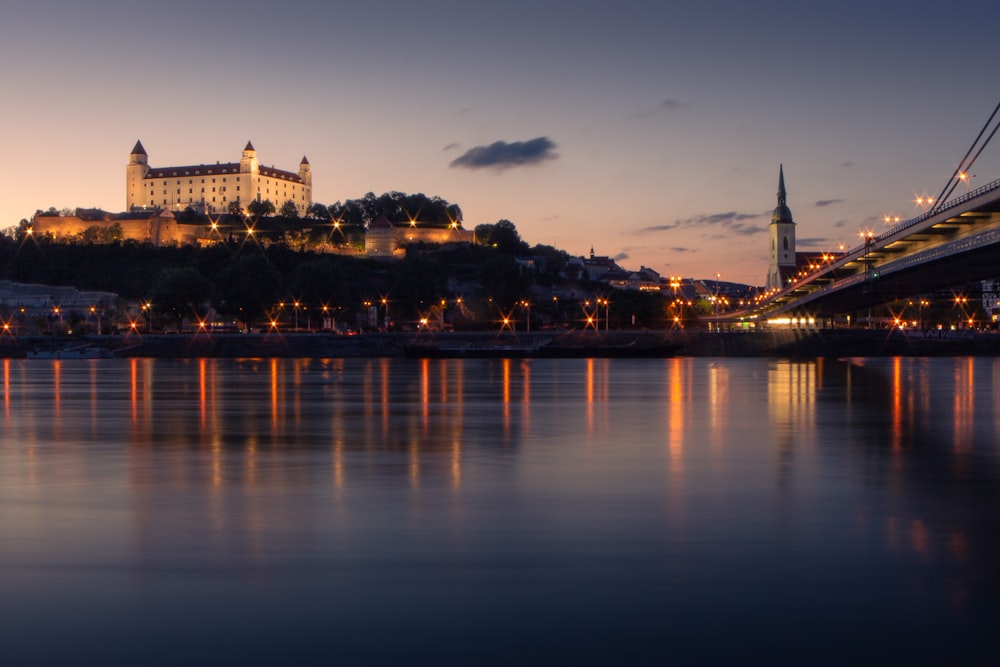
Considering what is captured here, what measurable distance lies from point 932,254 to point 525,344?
4911 cm

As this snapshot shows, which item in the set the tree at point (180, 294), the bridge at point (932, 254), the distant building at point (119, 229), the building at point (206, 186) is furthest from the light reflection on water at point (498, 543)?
the building at point (206, 186)

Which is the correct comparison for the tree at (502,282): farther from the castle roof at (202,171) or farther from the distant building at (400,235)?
the castle roof at (202,171)

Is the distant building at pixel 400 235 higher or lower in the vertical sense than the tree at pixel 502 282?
higher

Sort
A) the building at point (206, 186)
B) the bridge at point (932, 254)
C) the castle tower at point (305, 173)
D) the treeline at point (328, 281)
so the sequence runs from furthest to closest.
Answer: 1. the castle tower at point (305, 173)
2. the building at point (206, 186)
3. the treeline at point (328, 281)
4. the bridge at point (932, 254)

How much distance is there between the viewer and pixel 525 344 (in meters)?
84.2

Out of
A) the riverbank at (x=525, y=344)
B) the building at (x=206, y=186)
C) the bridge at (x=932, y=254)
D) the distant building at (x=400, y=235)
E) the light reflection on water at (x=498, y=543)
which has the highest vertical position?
the building at (x=206, y=186)

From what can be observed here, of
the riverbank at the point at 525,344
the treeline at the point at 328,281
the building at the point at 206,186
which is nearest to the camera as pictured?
the riverbank at the point at 525,344

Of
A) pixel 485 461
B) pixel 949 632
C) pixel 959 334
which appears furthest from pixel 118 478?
pixel 959 334

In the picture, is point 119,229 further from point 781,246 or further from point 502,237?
point 781,246

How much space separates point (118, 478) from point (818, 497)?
8402 mm

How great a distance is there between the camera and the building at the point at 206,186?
16900 cm

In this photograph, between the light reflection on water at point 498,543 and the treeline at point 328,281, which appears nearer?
→ the light reflection on water at point 498,543

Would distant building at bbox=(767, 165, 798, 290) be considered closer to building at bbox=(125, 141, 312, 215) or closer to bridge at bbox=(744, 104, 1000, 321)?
building at bbox=(125, 141, 312, 215)

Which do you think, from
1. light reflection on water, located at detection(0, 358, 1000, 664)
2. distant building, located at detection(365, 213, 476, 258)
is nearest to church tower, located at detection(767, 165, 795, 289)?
distant building, located at detection(365, 213, 476, 258)
